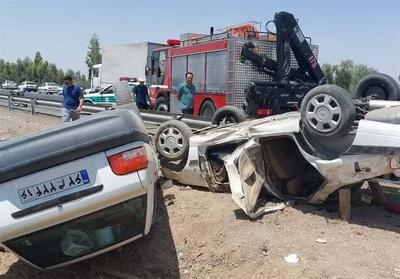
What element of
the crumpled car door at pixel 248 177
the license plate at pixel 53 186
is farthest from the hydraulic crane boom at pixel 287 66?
the license plate at pixel 53 186

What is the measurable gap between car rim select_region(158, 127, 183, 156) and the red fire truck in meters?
7.70

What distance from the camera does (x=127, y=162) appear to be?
310 centimetres

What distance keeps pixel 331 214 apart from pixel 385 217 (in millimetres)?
567

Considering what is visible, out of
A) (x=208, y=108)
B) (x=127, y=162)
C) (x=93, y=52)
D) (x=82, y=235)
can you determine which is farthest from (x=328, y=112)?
(x=93, y=52)

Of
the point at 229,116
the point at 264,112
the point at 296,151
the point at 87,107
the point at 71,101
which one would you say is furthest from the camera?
the point at 87,107

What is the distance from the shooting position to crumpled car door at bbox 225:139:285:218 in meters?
4.39

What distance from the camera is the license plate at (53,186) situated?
9.80ft

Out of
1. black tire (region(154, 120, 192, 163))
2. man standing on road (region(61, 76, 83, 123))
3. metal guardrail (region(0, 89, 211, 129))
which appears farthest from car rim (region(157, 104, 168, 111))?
black tire (region(154, 120, 192, 163))

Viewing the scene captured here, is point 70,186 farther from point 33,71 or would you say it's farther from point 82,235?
point 33,71

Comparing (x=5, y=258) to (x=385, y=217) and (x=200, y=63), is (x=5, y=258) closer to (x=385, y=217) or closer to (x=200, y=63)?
(x=385, y=217)

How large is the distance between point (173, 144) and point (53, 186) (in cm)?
272

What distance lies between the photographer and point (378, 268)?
3.54 m

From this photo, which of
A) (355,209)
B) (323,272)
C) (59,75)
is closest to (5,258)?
(323,272)

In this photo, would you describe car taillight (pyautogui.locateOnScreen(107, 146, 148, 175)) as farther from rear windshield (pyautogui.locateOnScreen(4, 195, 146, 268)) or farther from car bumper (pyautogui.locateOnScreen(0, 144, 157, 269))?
rear windshield (pyautogui.locateOnScreen(4, 195, 146, 268))
